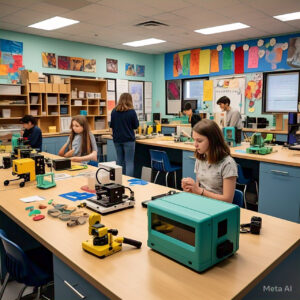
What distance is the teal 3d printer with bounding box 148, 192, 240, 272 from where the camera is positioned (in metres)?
1.21

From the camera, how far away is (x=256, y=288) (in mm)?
1274

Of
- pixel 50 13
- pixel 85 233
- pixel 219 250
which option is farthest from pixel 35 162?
pixel 50 13

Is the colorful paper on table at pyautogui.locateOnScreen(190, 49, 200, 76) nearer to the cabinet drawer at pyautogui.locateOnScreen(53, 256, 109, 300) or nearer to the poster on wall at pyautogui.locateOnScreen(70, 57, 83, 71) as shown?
the poster on wall at pyautogui.locateOnScreen(70, 57, 83, 71)

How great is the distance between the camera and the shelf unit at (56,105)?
6465mm

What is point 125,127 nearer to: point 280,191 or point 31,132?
point 31,132

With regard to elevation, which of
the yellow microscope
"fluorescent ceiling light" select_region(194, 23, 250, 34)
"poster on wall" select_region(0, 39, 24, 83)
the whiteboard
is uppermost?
"fluorescent ceiling light" select_region(194, 23, 250, 34)

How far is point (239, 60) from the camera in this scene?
7598mm

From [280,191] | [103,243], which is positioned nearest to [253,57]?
[280,191]

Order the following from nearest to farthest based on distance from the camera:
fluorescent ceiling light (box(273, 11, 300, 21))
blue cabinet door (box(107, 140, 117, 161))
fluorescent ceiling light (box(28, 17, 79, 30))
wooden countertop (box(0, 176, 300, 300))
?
wooden countertop (box(0, 176, 300, 300)) → fluorescent ceiling light (box(273, 11, 300, 21)) → fluorescent ceiling light (box(28, 17, 79, 30)) → blue cabinet door (box(107, 140, 117, 161))

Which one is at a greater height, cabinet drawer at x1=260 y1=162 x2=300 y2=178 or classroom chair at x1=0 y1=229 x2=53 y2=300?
cabinet drawer at x1=260 y1=162 x2=300 y2=178

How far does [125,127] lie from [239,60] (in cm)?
415

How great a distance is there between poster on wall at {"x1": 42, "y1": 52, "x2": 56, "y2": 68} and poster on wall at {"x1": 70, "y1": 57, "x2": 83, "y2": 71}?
18.3 inches

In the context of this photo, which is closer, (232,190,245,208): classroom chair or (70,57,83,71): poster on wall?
(232,190,245,208): classroom chair

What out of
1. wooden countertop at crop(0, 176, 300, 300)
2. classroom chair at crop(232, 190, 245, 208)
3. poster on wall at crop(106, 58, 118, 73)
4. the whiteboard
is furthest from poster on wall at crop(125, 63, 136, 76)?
wooden countertop at crop(0, 176, 300, 300)
